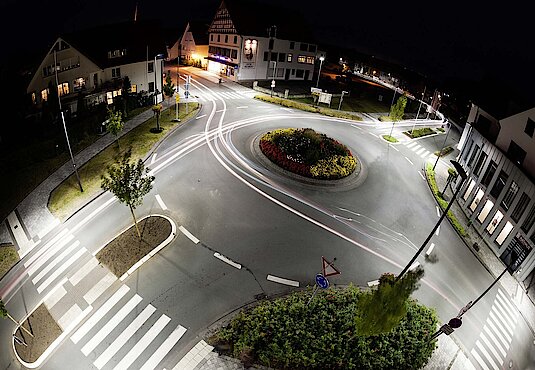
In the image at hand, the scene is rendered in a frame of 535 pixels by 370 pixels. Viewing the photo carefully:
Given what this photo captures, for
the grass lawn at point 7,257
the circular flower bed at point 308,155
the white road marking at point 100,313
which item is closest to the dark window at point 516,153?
the circular flower bed at point 308,155

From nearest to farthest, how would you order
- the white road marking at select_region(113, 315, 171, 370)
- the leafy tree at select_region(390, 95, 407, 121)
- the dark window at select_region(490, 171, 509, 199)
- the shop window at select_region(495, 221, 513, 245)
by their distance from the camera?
the white road marking at select_region(113, 315, 171, 370) → the shop window at select_region(495, 221, 513, 245) → the dark window at select_region(490, 171, 509, 199) → the leafy tree at select_region(390, 95, 407, 121)

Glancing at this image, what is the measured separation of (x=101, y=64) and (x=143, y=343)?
130ft

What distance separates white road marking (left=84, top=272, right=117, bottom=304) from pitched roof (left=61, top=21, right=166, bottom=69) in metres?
34.1

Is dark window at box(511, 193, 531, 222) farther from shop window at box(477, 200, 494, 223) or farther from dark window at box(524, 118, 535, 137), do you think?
dark window at box(524, 118, 535, 137)

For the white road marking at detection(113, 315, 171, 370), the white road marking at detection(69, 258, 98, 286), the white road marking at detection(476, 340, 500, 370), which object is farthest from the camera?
the white road marking at detection(69, 258, 98, 286)

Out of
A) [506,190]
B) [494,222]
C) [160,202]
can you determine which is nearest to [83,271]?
[160,202]

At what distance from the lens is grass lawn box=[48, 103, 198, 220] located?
86.8 ft

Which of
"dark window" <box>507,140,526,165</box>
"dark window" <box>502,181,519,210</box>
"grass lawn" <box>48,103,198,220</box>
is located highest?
"dark window" <box>507,140,526,165</box>

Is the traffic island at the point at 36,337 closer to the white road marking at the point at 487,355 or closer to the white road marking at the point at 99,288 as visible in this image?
the white road marking at the point at 99,288

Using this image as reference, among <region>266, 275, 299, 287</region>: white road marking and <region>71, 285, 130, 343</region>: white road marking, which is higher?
<region>266, 275, 299, 287</region>: white road marking

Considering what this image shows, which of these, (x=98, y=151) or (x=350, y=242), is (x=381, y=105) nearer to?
(x=350, y=242)

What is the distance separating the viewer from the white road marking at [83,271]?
20406 mm

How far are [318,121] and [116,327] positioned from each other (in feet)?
127

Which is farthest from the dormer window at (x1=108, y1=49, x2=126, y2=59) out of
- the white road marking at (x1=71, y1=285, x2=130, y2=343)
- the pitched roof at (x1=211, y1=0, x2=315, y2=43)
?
the white road marking at (x1=71, y1=285, x2=130, y2=343)
